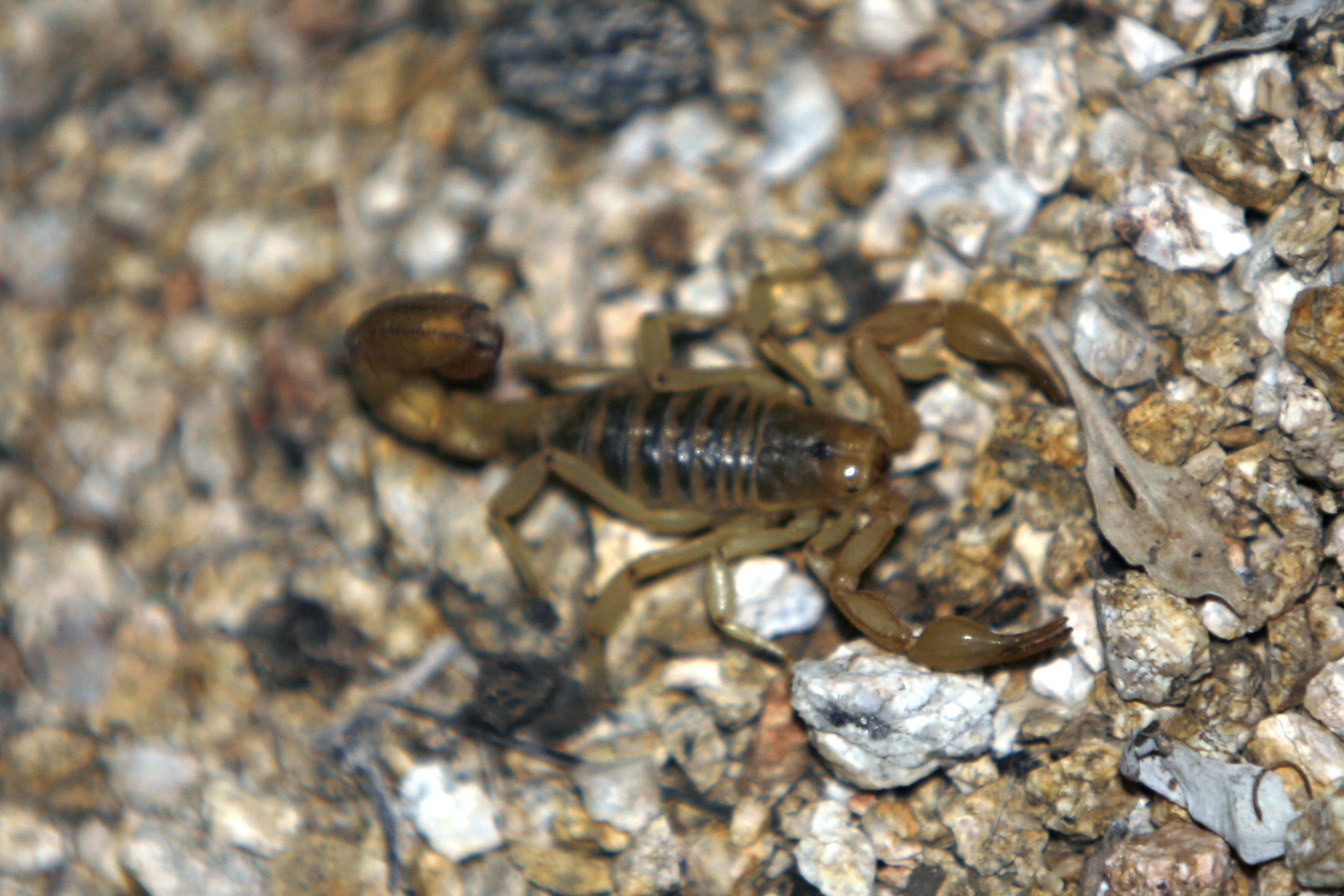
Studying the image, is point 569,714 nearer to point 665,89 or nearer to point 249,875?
point 249,875

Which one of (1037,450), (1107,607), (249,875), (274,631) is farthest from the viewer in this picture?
(274,631)

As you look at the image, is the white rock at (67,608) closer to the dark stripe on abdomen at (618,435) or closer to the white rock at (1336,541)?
the dark stripe on abdomen at (618,435)

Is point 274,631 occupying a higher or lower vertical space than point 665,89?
lower

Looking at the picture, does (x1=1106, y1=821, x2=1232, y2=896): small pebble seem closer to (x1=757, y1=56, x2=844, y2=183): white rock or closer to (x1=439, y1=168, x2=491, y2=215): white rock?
(x1=757, y1=56, x2=844, y2=183): white rock

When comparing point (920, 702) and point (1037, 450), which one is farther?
point (1037, 450)

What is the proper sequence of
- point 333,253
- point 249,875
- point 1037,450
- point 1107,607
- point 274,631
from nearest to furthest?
point 1107,607
point 1037,450
point 249,875
point 274,631
point 333,253

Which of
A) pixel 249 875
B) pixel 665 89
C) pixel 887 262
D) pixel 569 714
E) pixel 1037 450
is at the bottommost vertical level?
pixel 249 875

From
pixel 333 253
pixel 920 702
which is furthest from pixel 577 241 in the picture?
pixel 920 702
